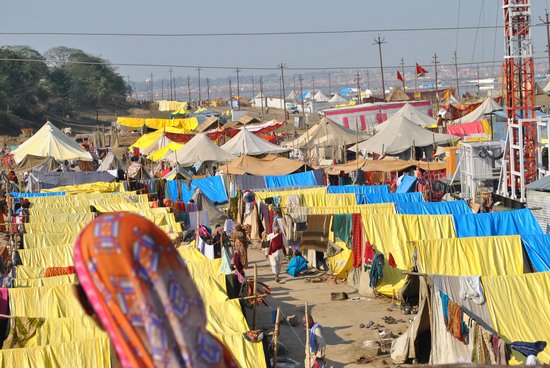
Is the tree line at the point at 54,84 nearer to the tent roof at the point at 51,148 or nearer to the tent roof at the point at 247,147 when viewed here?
the tent roof at the point at 51,148

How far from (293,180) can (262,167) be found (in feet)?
5.79

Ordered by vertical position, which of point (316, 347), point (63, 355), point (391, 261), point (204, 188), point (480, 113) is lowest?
point (316, 347)

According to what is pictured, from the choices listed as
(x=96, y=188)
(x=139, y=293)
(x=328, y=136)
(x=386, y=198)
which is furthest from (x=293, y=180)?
(x=139, y=293)

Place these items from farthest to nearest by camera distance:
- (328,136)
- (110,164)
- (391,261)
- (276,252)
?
(328,136), (110,164), (276,252), (391,261)

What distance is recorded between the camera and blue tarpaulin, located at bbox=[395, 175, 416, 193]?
71.2ft

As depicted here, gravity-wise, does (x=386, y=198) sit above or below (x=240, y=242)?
above

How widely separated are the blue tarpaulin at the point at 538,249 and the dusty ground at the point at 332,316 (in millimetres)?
2119

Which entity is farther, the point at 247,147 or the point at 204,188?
the point at 247,147

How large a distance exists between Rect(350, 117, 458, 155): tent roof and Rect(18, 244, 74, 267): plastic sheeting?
15372mm

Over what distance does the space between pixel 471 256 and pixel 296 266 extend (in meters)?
4.41

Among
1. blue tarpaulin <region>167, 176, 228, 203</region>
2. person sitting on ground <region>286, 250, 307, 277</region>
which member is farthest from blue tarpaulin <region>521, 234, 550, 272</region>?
blue tarpaulin <region>167, 176, 228, 203</region>

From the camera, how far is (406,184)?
21.8m

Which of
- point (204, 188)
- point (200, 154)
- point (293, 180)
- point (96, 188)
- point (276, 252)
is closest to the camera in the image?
point (276, 252)

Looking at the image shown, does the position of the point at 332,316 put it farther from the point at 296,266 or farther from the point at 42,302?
the point at 42,302
